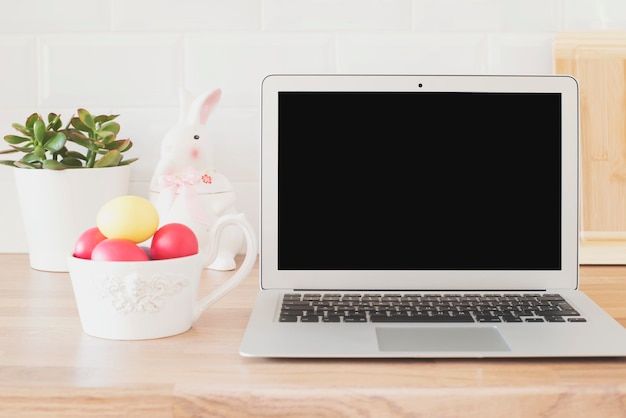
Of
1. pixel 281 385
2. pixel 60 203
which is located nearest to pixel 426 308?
pixel 281 385

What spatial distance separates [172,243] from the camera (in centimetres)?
85

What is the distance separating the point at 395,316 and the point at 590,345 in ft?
0.71

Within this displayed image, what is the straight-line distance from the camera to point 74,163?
3.94 ft

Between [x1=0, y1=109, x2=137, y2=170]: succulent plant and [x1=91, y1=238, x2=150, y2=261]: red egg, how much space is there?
15.3 inches

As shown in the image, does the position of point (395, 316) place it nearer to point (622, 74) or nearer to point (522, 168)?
point (522, 168)

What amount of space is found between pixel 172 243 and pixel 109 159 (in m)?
0.40

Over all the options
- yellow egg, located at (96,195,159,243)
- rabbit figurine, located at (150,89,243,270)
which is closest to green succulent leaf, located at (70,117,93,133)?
rabbit figurine, located at (150,89,243,270)

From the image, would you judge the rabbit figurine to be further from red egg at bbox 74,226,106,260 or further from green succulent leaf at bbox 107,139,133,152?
red egg at bbox 74,226,106,260

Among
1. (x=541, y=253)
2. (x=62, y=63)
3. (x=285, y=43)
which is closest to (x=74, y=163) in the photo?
(x=62, y=63)

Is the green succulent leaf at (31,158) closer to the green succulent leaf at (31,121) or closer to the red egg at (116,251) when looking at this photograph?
the green succulent leaf at (31,121)

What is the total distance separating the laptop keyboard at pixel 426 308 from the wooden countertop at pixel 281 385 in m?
0.12

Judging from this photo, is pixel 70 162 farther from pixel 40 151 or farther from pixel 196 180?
pixel 196 180

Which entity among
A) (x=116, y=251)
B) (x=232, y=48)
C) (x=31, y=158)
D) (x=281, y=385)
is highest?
(x=232, y=48)

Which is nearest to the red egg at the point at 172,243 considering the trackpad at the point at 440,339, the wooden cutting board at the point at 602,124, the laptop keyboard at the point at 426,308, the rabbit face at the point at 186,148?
the laptop keyboard at the point at 426,308
